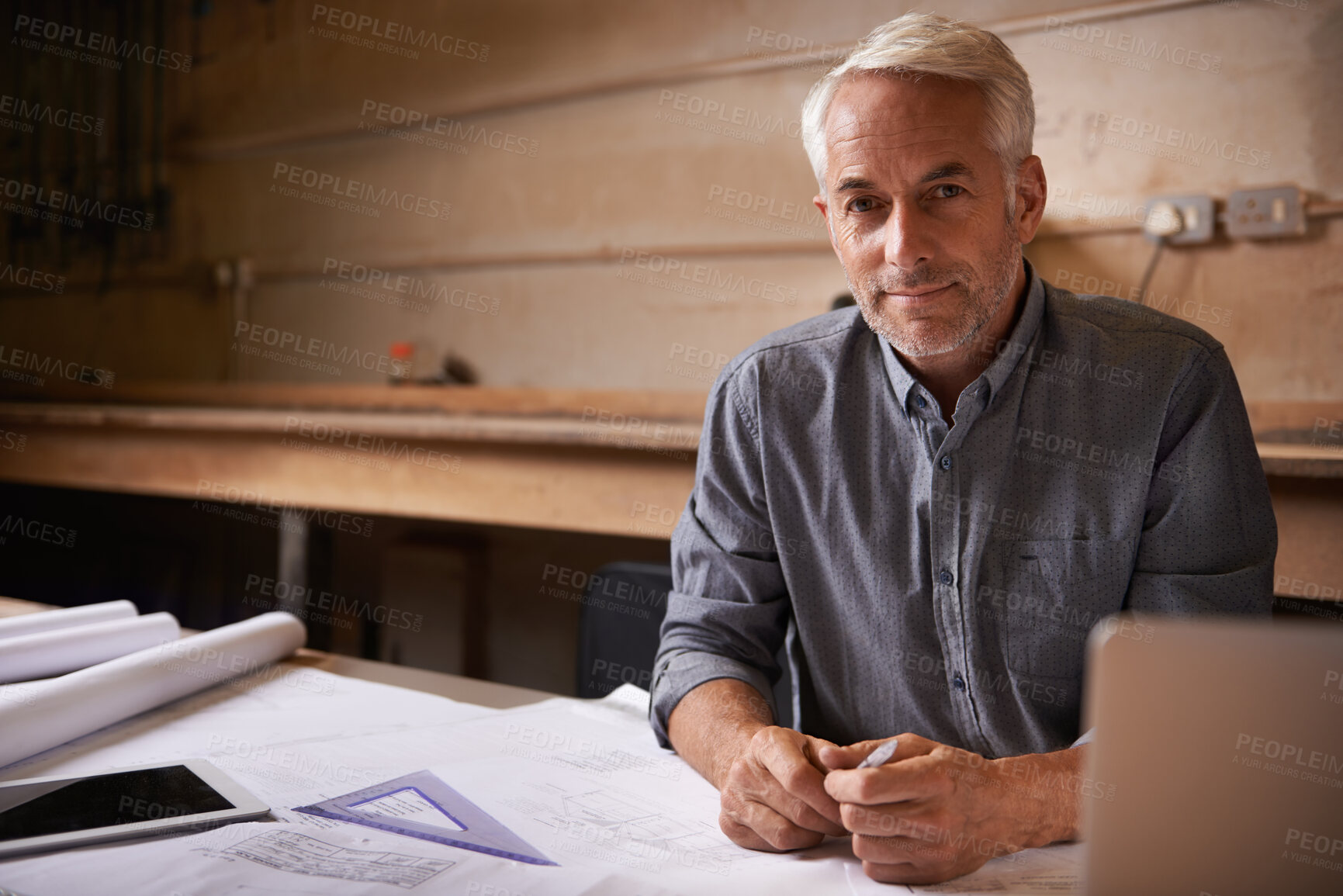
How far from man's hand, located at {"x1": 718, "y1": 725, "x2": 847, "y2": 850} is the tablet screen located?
0.38 metres

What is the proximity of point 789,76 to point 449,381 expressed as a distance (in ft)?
4.63

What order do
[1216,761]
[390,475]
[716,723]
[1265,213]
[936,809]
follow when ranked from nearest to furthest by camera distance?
[1216,761]
[936,809]
[716,723]
[1265,213]
[390,475]

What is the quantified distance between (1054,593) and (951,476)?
6.4 inches

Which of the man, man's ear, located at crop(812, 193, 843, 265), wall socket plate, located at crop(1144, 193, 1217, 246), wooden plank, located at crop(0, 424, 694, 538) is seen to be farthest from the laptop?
wall socket plate, located at crop(1144, 193, 1217, 246)

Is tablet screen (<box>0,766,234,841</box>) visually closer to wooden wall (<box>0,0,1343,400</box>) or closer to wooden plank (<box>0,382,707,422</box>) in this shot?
wooden plank (<box>0,382,707,422</box>)

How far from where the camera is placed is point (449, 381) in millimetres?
3111

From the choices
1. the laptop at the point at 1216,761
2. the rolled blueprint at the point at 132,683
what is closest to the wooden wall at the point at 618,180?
the laptop at the point at 1216,761

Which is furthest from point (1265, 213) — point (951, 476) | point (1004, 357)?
point (951, 476)

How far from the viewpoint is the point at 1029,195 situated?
112cm

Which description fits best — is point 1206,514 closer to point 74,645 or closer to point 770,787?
point 770,787

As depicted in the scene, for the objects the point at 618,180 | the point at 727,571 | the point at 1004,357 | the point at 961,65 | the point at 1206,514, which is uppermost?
the point at 618,180

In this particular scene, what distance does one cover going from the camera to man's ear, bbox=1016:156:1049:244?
43.2 inches

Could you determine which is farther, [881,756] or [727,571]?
[727,571]

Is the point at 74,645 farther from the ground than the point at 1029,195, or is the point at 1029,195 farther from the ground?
the point at 1029,195
